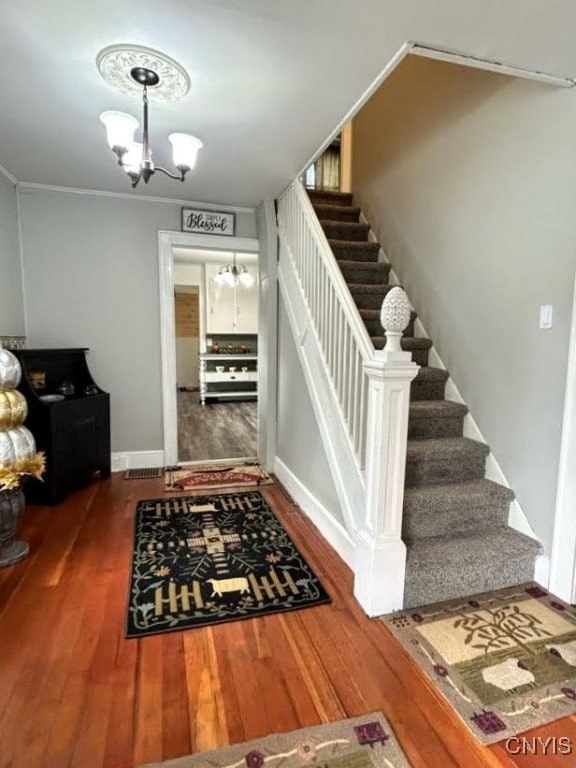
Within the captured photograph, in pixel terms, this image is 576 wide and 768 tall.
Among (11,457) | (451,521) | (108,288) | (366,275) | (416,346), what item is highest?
(366,275)

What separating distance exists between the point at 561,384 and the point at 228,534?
207 cm

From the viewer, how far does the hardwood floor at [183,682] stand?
128 cm

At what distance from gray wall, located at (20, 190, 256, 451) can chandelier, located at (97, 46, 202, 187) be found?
1.73 m

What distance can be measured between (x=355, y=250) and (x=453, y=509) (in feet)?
8.00

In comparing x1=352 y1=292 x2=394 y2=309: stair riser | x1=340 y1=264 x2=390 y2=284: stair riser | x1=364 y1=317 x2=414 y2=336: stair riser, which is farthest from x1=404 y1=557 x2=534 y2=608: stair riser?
x1=340 y1=264 x2=390 y2=284: stair riser

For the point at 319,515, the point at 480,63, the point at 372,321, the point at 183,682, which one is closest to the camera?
the point at 183,682

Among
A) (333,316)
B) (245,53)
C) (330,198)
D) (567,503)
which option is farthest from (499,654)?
(330,198)

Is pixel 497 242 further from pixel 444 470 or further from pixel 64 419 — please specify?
pixel 64 419

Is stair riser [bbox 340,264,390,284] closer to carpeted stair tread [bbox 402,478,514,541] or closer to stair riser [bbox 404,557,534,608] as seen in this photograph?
carpeted stair tread [bbox 402,478,514,541]

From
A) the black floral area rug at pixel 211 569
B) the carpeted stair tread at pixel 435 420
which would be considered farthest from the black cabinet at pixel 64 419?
the carpeted stair tread at pixel 435 420

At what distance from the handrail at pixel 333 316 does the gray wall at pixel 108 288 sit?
1081mm

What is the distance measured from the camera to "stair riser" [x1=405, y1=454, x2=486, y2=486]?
7.86ft

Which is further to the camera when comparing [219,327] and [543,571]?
[219,327]

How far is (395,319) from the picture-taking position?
5.90ft
